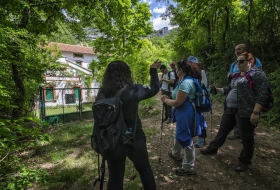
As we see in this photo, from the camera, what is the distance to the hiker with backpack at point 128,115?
192cm

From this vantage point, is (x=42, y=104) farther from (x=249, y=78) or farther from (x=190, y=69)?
(x=249, y=78)

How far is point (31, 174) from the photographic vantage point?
1830mm

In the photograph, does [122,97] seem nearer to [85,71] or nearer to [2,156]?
[2,156]

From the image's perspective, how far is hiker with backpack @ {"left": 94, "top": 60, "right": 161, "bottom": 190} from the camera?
1.92 m

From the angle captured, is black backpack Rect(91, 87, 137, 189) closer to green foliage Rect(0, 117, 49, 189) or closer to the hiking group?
the hiking group

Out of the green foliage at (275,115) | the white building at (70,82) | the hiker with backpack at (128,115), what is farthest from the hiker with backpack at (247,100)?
the white building at (70,82)

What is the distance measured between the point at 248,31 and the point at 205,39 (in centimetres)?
481

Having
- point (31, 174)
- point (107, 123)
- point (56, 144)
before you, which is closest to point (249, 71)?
point (107, 123)

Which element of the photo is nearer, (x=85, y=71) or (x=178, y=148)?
(x=178, y=148)

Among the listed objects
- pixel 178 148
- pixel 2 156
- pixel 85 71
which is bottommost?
pixel 178 148

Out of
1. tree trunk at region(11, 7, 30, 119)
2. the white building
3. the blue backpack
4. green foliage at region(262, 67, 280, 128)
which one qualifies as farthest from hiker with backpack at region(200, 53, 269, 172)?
the white building

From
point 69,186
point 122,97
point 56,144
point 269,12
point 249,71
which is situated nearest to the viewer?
point 122,97

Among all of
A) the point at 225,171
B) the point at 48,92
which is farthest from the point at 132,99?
the point at 48,92

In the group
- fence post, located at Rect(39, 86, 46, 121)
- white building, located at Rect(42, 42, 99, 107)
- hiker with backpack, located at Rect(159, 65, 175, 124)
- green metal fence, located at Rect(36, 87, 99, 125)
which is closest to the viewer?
hiker with backpack, located at Rect(159, 65, 175, 124)
